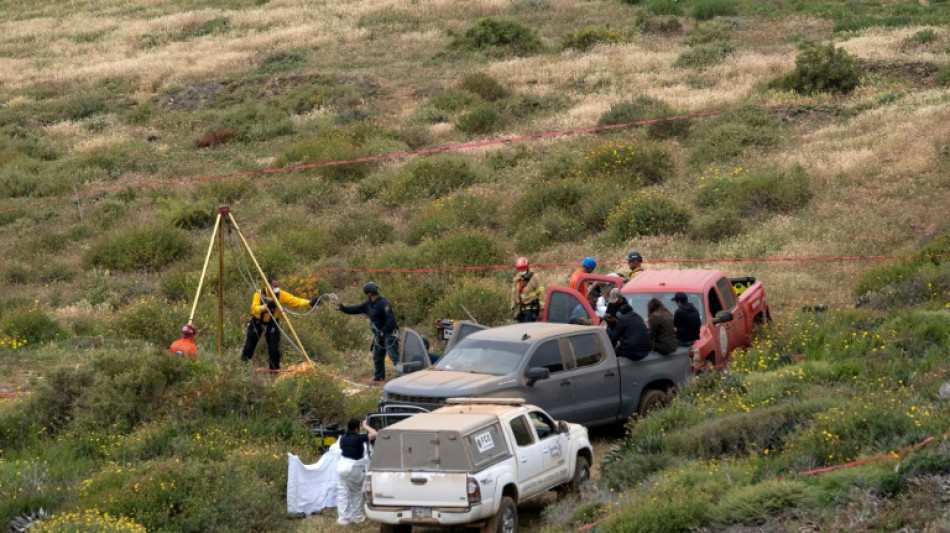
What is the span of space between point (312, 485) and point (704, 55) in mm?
31449

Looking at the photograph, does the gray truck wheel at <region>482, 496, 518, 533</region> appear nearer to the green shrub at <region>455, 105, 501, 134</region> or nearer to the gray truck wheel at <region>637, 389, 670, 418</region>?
the gray truck wheel at <region>637, 389, 670, 418</region>

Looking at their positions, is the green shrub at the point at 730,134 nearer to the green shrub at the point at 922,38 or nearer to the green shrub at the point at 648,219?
the green shrub at the point at 648,219

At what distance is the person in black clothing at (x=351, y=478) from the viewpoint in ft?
43.0

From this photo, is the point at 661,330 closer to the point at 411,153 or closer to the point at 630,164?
the point at 630,164

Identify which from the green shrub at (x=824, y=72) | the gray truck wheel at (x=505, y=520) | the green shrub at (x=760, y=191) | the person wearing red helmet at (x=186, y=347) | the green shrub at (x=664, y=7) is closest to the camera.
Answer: the gray truck wheel at (x=505, y=520)

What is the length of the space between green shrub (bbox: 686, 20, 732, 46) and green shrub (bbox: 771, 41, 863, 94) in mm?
9680

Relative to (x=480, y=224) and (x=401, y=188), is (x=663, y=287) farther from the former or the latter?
(x=401, y=188)

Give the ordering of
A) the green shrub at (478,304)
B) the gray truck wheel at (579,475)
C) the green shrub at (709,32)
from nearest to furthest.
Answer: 1. the gray truck wheel at (579,475)
2. the green shrub at (478,304)
3. the green shrub at (709,32)

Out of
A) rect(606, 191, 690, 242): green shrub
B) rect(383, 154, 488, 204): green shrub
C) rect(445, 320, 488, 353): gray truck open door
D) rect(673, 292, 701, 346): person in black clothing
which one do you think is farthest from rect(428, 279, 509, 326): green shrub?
rect(383, 154, 488, 204): green shrub

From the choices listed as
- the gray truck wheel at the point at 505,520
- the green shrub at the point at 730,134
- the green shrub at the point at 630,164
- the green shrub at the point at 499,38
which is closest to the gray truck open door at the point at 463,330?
the gray truck wheel at the point at 505,520

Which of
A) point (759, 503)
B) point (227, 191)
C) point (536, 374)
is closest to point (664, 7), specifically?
point (227, 191)

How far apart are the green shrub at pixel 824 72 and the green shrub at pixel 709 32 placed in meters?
9.68

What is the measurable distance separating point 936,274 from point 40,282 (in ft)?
61.5

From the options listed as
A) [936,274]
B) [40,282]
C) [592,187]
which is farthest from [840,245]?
[40,282]
